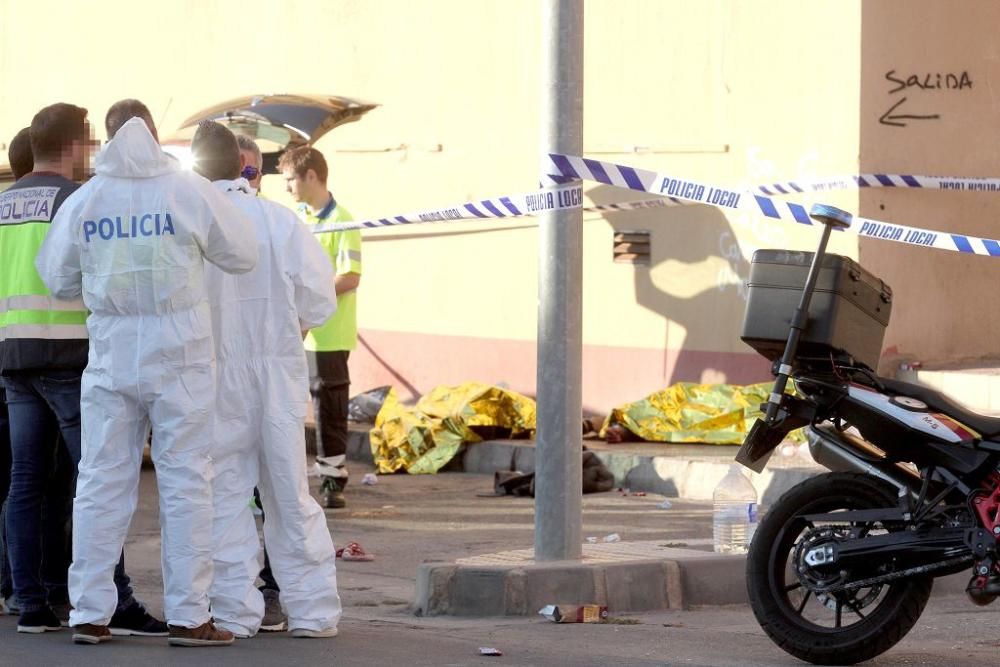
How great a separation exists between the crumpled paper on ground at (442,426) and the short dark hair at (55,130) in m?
5.86

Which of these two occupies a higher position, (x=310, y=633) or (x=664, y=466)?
(x=310, y=633)

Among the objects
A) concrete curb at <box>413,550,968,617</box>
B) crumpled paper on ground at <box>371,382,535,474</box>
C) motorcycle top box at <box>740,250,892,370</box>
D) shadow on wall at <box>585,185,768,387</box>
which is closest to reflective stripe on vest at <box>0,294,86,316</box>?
concrete curb at <box>413,550,968,617</box>

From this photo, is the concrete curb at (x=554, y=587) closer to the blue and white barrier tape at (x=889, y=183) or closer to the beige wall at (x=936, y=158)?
the blue and white barrier tape at (x=889, y=183)

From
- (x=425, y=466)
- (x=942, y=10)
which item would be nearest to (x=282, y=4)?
(x=425, y=466)

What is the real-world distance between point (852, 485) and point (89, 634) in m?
2.70

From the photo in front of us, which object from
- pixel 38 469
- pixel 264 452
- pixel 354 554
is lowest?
pixel 354 554

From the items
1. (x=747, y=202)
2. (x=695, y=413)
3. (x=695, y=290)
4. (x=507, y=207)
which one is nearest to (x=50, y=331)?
(x=507, y=207)

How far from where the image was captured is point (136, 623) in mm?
6816

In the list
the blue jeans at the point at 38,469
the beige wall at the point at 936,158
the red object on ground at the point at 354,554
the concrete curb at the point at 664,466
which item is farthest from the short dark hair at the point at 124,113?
the beige wall at the point at 936,158

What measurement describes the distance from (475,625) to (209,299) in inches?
67.6

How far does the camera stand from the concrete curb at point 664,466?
1047 cm

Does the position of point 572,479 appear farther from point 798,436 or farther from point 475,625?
point 798,436

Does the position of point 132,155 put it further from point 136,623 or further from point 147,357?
point 136,623

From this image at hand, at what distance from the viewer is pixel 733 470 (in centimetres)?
875
